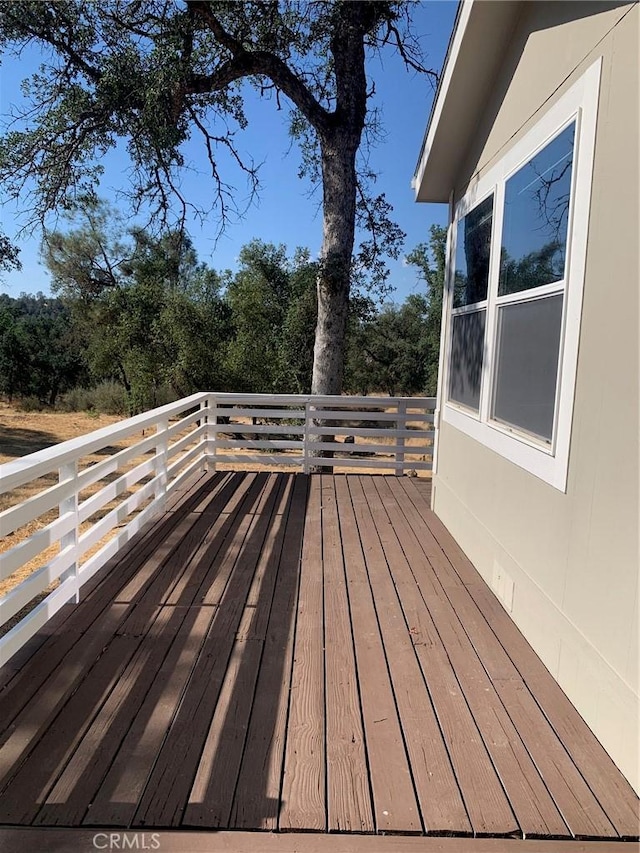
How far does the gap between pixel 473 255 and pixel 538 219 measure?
3.88 ft

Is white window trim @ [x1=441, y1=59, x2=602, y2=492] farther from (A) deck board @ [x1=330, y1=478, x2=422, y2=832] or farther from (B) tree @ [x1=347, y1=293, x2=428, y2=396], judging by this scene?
(B) tree @ [x1=347, y1=293, x2=428, y2=396]

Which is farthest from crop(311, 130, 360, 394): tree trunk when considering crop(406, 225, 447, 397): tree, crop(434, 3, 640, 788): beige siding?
crop(406, 225, 447, 397): tree

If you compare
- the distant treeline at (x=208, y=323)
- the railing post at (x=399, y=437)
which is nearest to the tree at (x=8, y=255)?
the distant treeline at (x=208, y=323)

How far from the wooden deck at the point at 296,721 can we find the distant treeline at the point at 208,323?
6.57 m

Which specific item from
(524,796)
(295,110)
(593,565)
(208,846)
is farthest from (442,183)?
(295,110)

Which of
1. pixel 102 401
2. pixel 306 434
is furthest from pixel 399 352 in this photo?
pixel 306 434

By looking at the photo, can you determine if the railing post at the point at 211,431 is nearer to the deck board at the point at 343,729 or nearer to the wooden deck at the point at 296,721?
the wooden deck at the point at 296,721

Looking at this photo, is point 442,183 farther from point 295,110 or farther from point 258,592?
point 295,110

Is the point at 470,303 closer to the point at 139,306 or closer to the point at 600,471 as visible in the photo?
the point at 600,471

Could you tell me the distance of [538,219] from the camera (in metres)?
2.72

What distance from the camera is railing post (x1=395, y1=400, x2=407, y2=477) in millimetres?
6099

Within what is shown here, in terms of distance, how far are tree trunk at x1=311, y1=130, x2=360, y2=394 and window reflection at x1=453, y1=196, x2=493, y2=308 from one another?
8.91ft

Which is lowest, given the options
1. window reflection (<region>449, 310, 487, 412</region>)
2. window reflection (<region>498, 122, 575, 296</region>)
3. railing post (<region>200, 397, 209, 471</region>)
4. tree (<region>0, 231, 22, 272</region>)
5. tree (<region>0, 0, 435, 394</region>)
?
railing post (<region>200, 397, 209, 471</region>)

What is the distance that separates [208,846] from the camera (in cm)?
144
